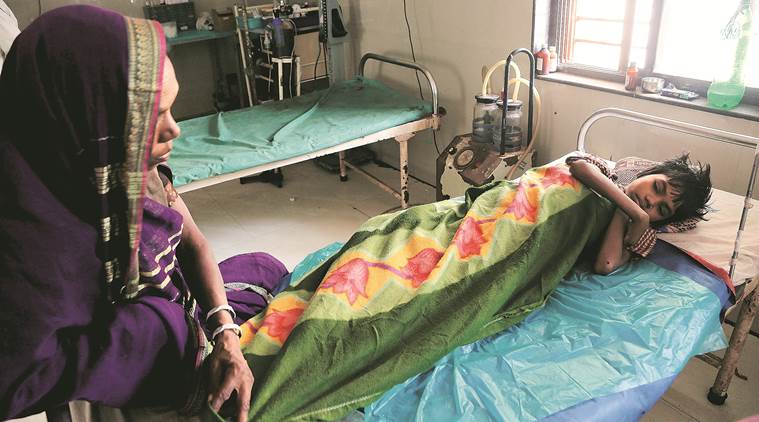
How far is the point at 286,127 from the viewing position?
3029 mm

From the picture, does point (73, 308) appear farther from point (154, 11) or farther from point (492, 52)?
point (154, 11)

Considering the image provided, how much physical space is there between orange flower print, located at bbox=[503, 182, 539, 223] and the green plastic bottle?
3.07ft

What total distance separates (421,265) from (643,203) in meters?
A: 0.82

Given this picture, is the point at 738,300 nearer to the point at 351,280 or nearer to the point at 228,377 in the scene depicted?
the point at 351,280

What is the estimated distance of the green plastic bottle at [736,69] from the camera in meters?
2.06

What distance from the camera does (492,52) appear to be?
301 cm

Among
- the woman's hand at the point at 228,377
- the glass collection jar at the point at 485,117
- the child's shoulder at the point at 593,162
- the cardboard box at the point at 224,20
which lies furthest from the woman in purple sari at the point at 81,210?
the cardboard box at the point at 224,20

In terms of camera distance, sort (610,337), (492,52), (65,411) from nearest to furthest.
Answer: (65,411) < (610,337) < (492,52)

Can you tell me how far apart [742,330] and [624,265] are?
430mm

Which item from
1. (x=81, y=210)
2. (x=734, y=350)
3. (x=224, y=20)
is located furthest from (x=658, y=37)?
(x=224, y=20)

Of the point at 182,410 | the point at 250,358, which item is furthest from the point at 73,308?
the point at 250,358

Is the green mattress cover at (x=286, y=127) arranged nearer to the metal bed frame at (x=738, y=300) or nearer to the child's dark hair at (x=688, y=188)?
the metal bed frame at (x=738, y=300)

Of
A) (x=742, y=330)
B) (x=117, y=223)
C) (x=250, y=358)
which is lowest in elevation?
(x=742, y=330)

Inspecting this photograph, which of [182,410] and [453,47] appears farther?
[453,47]
